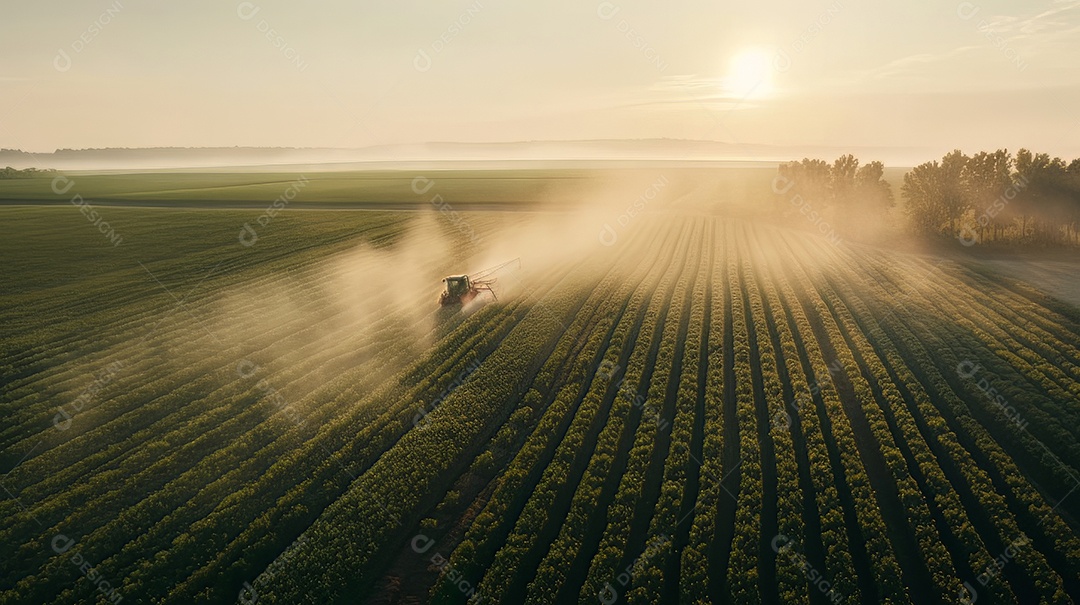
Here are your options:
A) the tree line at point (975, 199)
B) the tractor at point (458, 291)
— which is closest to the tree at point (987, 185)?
the tree line at point (975, 199)

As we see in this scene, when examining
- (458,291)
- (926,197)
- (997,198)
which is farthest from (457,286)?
(997,198)

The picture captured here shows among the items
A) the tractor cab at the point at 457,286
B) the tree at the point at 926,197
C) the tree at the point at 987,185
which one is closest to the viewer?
the tractor cab at the point at 457,286

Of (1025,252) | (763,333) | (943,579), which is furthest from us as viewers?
(1025,252)

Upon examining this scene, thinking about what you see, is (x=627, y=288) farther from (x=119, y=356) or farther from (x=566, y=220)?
(x=566, y=220)

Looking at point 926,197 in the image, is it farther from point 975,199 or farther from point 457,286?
point 457,286

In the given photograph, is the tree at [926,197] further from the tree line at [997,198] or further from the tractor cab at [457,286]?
the tractor cab at [457,286]

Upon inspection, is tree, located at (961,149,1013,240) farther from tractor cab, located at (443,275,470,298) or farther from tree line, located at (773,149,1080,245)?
tractor cab, located at (443,275,470,298)

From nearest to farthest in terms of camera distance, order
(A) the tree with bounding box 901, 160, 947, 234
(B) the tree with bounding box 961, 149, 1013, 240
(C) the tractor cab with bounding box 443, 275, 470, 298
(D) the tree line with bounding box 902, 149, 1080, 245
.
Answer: (C) the tractor cab with bounding box 443, 275, 470, 298 → (D) the tree line with bounding box 902, 149, 1080, 245 → (B) the tree with bounding box 961, 149, 1013, 240 → (A) the tree with bounding box 901, 160, 947, 234

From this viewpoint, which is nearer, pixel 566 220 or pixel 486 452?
pixel 486 452

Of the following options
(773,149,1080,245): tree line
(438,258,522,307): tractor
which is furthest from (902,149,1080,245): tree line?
(438,258,522,307): tractor

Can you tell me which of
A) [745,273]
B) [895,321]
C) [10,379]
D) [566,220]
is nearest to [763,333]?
[895,321]

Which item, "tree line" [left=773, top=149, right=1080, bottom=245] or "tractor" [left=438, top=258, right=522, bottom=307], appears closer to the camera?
"tractor" [left=438, top=258, right=522, bottom=307]
